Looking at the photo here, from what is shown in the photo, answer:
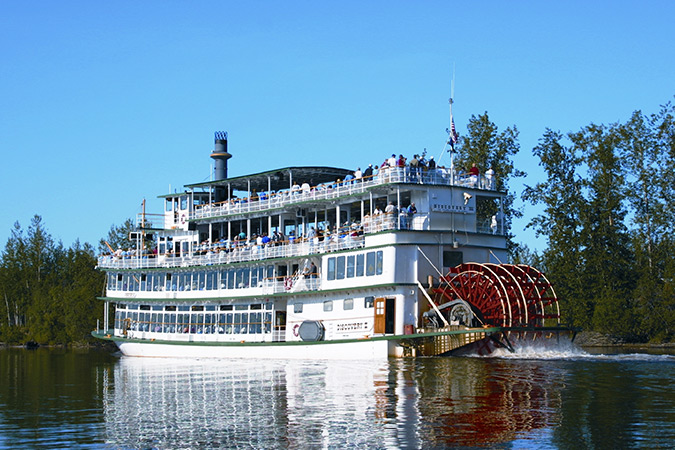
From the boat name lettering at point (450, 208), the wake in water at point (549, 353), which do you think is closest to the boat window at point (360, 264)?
the boat name lettering at point (450, 208)

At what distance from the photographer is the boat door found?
3114cm

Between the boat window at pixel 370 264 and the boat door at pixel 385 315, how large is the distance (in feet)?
3.33

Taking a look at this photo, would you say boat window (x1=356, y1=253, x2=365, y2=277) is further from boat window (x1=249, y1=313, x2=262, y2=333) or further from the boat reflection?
boat window (x1=249, y1=313, x2=262, y2=333)

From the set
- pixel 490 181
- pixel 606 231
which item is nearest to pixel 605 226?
pixel 606 231

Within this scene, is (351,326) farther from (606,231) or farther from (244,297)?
(606,231)

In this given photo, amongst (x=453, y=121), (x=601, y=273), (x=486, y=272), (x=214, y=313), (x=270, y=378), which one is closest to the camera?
(x=270, y=378)

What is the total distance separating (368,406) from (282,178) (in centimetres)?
2123

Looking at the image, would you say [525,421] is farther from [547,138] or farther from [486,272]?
[547,138]

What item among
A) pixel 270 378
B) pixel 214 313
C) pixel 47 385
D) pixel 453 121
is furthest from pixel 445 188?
pixel 47 385

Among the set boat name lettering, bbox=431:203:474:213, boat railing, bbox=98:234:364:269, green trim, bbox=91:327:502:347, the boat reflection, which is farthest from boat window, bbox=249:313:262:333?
boat name lettering, bbox=431:203:474:213

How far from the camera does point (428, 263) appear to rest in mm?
31281

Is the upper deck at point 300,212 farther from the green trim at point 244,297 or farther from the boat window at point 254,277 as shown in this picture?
the green trim at point 244,297

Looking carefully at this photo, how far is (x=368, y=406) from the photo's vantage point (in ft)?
62.4

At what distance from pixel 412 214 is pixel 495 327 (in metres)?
5.63
